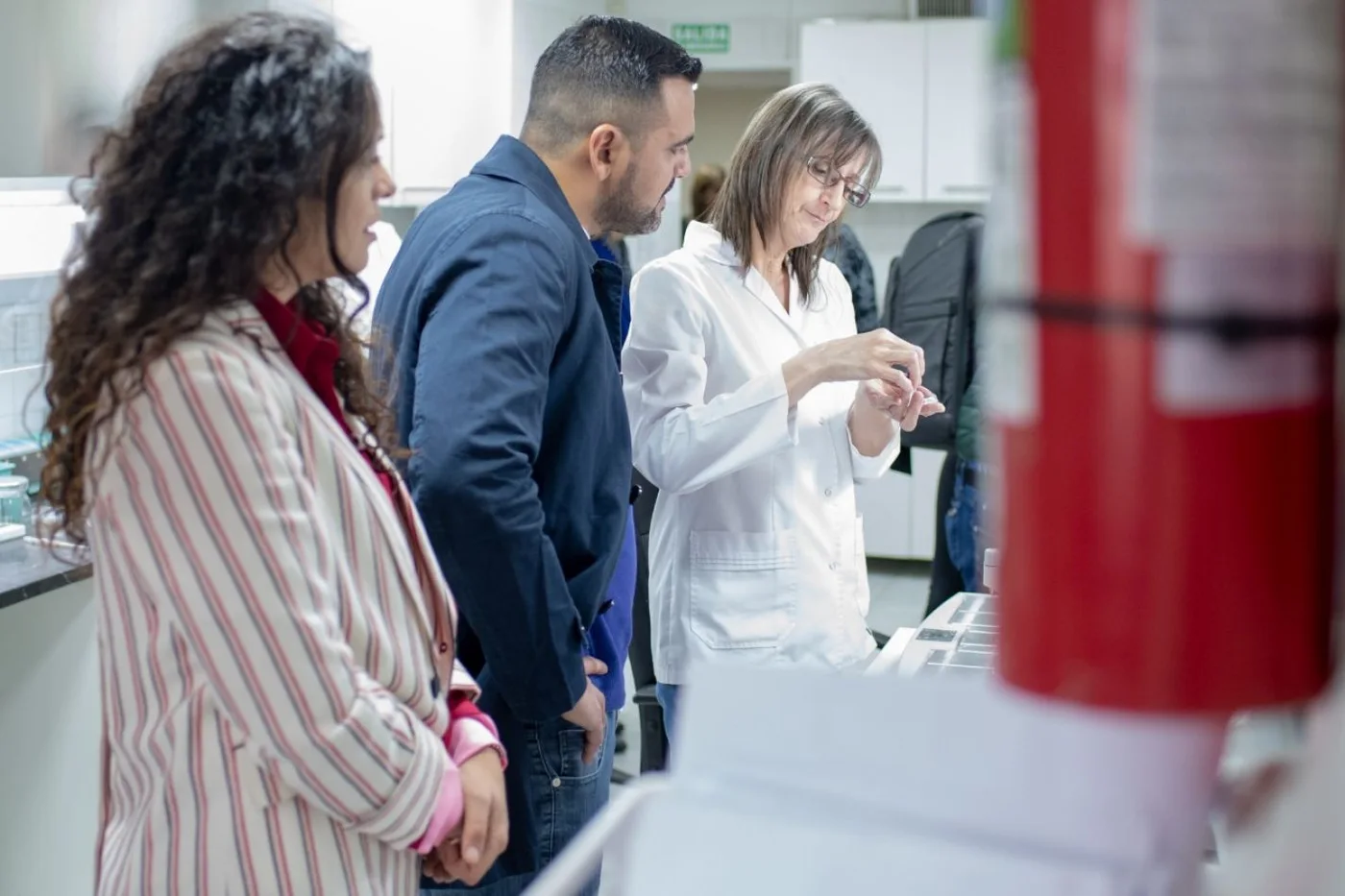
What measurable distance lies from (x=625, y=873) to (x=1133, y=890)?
227mm

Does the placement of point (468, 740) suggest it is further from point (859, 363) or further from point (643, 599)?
point (643, 599)

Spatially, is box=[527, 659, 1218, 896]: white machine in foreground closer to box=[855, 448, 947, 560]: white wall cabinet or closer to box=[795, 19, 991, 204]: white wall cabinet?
box=[795, 19, 991, 204]: white wall cabinet

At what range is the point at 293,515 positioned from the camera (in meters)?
1.09

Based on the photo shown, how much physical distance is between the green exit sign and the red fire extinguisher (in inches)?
245

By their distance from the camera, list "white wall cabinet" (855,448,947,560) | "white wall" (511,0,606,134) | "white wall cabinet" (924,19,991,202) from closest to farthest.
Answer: "white wall" (511,0,606,134), "white wall cabinet" (924,19,991,202), "white wall cabinet" (855,448,947,560)

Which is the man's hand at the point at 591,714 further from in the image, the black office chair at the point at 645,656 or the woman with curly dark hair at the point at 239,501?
the black office chair at the point at 645,656

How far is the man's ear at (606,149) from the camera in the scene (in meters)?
1.86

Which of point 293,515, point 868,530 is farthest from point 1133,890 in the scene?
point 868,530

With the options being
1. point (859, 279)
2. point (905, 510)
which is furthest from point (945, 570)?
point (905, 510)

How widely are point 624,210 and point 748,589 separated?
0.62 m

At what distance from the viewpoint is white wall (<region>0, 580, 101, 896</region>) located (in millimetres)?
2602

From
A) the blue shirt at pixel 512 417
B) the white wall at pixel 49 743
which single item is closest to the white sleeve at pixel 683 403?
the blue shirt at pixel 512 417

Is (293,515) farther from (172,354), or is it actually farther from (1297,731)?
(1297,731)

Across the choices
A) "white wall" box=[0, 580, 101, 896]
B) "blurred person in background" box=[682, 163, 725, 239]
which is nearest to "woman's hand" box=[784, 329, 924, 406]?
"white wall" box=[0, 580, 101, 896]
